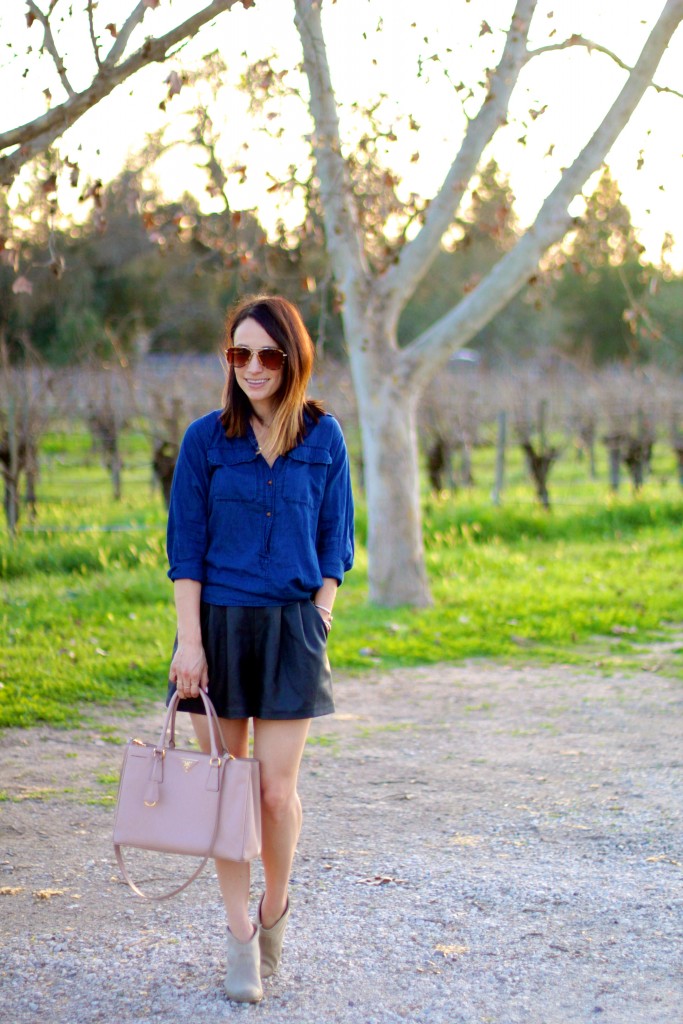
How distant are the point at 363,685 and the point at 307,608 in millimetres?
4004

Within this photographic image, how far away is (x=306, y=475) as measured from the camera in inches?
125

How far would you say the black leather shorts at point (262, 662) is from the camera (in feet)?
10.1

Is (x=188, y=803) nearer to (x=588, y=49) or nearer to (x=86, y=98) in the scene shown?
(x=86, y=98)

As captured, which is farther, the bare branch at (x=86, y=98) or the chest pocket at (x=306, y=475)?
the bare branch at (x=86, y=98)

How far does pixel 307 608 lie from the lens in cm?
315

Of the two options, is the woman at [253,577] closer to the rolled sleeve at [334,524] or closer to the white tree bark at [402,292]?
the rolled sleeve at [334,524]

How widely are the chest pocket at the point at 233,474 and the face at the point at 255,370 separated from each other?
0.53 ft

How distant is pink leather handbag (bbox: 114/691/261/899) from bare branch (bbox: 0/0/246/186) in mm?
2780

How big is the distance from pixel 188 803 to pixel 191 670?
34 cm

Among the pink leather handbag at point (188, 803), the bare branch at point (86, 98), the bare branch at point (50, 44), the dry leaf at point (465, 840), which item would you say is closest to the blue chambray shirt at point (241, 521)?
the pink leather handbag at point (188, 803)

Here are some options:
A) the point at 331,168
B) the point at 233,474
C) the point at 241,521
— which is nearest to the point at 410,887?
the point at 241,521

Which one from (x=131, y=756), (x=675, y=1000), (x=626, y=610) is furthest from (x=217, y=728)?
(x=626, y=610)

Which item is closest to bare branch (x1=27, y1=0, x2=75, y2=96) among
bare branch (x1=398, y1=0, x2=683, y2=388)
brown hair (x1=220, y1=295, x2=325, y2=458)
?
brown hair (x1=220, y1=295, x2=325, y2=458)

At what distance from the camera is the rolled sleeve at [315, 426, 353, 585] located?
3229mm
